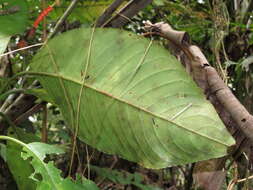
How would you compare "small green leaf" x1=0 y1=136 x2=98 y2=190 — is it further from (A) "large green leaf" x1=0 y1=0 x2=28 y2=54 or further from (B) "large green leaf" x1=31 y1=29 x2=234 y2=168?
(A) "large green leaf" x1=0 y1=0 x2=28 y2=54

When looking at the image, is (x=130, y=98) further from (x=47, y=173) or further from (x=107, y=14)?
(x=107, y=14)

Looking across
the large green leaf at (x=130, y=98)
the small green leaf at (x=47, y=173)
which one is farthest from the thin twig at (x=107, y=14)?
the small green leaf at (x=47, y=173)

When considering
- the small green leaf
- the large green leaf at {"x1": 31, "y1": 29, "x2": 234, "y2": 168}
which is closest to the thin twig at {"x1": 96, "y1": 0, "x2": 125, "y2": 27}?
the large green leaf at {"x1": 31, "y1": 29, "x2": 234, "y2": 168}

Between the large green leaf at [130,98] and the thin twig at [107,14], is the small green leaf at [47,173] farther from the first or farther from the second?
the thin twig at [107,14]

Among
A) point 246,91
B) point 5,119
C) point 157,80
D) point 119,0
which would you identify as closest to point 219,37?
point 246,91

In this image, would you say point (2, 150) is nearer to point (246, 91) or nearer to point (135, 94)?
point (135, 94)
